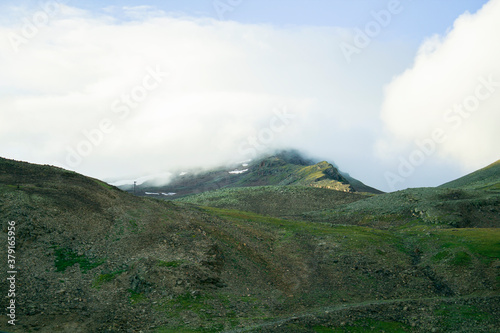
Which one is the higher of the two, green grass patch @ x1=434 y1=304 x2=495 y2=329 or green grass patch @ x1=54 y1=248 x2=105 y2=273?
green grass patch @ x1=54 y1=248 x2=105 y2=273

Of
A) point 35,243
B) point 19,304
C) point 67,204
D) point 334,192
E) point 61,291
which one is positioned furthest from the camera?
point 334,192

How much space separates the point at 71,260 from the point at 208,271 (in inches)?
624

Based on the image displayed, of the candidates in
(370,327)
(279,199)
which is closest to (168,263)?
(370,327)

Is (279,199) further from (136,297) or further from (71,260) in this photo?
(136,297)

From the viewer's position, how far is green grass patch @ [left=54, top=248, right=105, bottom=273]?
43731mm

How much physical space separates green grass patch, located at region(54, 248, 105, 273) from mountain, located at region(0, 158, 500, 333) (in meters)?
0.12

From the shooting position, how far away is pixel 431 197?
5084 inches

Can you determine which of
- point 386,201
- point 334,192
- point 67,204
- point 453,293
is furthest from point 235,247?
point 334,192

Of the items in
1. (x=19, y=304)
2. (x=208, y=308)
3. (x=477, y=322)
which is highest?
(x=19, y=304)

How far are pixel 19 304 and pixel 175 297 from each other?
14.4m

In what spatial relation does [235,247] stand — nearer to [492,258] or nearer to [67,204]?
[67,204]

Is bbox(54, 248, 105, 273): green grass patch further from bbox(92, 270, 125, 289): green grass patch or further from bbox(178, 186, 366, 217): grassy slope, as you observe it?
bbox(178, 186, 366, 217): grassy slope

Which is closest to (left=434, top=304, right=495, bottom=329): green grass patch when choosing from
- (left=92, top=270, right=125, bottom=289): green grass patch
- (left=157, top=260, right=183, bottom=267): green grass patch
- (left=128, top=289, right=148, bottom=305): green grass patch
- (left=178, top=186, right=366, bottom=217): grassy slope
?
(left=157, top=260, right=183, bottom=267): green grass patch

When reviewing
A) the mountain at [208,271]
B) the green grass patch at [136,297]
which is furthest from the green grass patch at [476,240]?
the green grass patch at [136,297]
